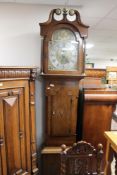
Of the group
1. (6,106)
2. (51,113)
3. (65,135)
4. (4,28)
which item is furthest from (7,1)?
(65,135)

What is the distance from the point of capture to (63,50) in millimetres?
2211

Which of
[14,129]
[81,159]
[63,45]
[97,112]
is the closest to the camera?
[81,159]

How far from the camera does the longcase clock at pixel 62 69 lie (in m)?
2.12

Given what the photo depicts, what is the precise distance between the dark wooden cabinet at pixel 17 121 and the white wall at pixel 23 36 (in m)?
0.40

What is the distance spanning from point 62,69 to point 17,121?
0.78 m

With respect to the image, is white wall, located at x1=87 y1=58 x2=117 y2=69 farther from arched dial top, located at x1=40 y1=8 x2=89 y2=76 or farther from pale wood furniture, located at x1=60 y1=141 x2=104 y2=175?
pale wood furniture, located at x1=60 y1=141 x2=104 y2=175

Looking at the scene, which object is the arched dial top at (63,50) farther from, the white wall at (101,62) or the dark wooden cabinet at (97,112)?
the white wall at (101,62)

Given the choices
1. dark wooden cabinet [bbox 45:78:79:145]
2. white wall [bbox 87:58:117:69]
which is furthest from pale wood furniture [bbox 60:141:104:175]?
white wall [bbox 87:58:117:69]

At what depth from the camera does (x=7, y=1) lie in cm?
220

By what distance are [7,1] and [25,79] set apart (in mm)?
980

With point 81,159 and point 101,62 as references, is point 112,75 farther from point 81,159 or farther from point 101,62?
point 81,159

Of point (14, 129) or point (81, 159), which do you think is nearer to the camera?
point (81, 159)

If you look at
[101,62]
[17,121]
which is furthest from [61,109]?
[101,62]

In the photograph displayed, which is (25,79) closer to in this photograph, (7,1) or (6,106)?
(6,106)
